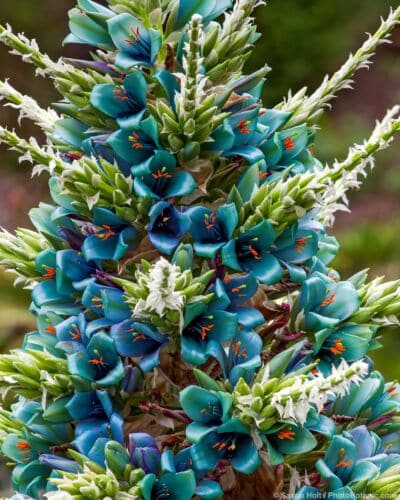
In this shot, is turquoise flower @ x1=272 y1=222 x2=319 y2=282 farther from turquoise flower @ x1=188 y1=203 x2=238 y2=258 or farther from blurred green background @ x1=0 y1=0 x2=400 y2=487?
blurred green background @ x1=0 y1=0 x2=400 y2=487

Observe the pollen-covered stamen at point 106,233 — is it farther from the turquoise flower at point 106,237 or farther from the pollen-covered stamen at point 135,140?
the pollen-covered stamen at point 135,140

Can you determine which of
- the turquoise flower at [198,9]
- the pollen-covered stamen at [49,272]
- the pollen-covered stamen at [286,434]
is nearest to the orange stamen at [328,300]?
the pollen-covered stamen at [286,434]

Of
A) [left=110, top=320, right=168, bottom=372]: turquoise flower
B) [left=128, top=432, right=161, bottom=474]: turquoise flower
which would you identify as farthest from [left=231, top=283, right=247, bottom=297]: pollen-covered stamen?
[left=128, top=432, right=161, bottom=474]: turquoise flower

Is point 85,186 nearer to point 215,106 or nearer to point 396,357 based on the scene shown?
point 215,106

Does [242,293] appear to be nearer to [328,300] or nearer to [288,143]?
[328,300]

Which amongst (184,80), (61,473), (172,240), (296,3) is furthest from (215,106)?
(296,3)
